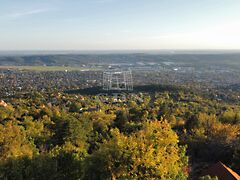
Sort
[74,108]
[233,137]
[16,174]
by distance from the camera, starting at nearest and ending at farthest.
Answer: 1. [16,174]
2. [233,137]
3. [74,108]

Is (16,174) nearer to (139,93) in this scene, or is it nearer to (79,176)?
(79,176)

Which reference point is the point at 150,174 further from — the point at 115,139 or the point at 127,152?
the point at 115,139

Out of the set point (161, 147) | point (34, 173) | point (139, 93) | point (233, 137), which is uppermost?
point (161, 147)

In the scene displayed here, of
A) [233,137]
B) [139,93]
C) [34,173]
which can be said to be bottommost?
[139,93]

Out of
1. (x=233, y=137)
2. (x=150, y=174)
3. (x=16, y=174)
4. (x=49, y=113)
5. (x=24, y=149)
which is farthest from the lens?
(x=49, y=113)

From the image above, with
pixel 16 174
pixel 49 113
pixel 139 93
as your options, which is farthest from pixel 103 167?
pixel 139 93

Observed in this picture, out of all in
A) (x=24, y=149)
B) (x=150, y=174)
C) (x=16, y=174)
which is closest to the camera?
(x=150, y=174)

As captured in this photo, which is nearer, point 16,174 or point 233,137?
point 16,174

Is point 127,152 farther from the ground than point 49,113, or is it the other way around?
point 127,152

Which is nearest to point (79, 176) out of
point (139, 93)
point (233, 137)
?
point (233, 137)
